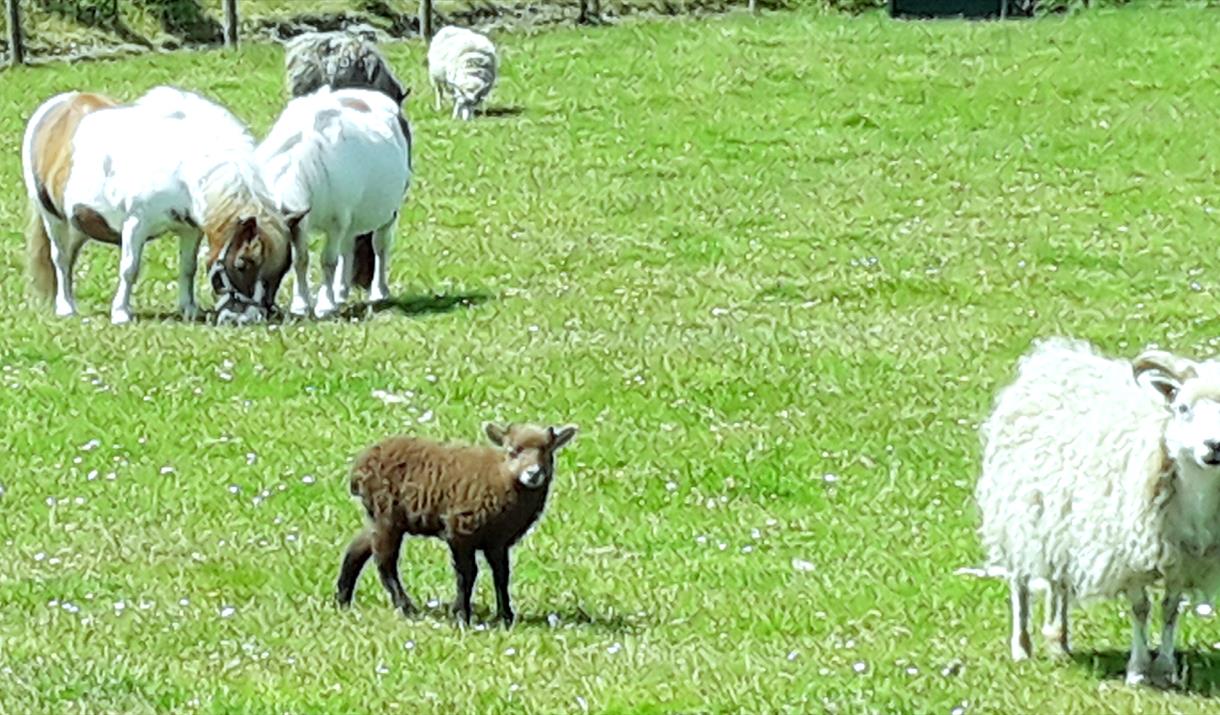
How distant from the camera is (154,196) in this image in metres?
18.2

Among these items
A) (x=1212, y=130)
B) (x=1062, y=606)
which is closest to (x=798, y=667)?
(x=1062, y=606)

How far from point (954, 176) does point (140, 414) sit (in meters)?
15.1

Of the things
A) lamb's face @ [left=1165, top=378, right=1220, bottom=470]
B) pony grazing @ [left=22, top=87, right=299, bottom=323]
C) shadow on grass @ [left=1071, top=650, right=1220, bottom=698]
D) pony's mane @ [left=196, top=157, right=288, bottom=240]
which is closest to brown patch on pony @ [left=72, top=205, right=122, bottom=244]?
pony grazing @ [left=22, top=87, right=299, bottom=323]

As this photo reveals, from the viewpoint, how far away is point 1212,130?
30.3 m

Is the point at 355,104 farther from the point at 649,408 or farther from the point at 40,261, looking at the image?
the point at 649,408

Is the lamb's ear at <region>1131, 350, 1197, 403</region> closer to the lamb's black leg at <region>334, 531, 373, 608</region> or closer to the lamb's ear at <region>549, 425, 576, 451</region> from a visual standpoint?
the lamb's ear at <region>549, 425, 576, 451</region>

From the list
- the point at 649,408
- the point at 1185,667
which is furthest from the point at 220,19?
the point at 1185,667

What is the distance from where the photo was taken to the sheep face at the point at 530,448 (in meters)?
9.52

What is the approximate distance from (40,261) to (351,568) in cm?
1009

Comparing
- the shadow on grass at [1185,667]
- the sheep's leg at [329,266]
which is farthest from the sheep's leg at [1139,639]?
the sheep's leg at [329,266]

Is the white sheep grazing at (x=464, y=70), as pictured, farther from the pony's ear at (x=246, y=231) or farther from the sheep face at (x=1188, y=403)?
the sheep face at (x=1188, y=403)

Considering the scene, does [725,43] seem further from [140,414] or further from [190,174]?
[140,414]

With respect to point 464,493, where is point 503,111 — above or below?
below

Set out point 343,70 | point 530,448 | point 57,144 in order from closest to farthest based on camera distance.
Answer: point 530,448
point 57,144
point 343,70
